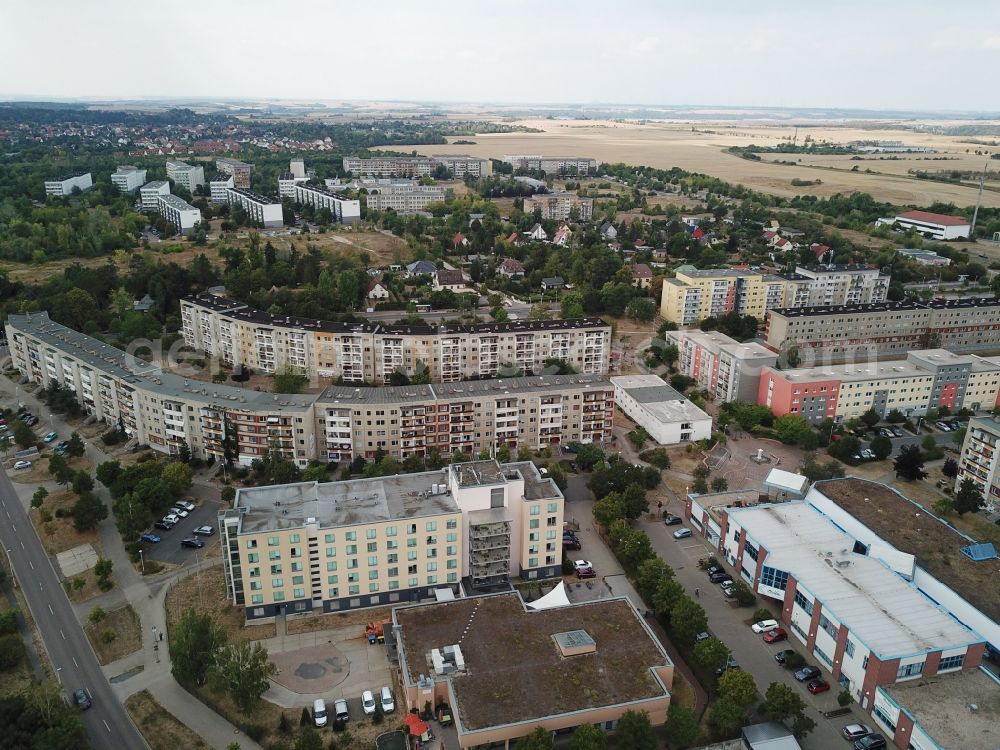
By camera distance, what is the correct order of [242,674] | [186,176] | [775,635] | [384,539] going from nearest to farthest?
[242,674] < [775,635] < [384,539] < [186,176]

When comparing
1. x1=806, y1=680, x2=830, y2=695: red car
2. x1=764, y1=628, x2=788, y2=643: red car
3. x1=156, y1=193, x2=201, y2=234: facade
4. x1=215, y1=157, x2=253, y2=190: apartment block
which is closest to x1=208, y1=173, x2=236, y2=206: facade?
x1=215, y1=157, x2=253, y2=190: apartment block

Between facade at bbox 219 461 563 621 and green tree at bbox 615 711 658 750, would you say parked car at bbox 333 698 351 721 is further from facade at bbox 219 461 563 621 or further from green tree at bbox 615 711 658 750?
green tree at bbox 615 711 658 750

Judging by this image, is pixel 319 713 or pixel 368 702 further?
pixel 368 702

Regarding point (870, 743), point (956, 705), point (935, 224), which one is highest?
point (935, 224)

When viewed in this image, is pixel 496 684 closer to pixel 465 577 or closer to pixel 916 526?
pixel 465 577

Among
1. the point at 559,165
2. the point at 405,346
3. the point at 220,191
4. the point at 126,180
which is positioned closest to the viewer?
the point at 405,346

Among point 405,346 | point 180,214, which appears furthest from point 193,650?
point 180,214

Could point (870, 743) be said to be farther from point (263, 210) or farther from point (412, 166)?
point (412, 166)
